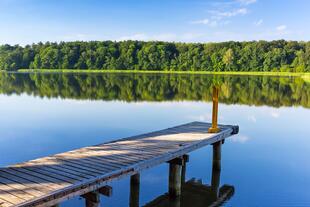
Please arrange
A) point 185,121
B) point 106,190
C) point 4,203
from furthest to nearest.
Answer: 1. point 185,121
2. point 106,190
3. point 4,203

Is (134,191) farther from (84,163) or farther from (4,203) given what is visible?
(4,203)

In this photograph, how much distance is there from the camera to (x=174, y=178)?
8.23m

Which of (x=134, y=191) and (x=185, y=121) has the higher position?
(x=185, y=121)

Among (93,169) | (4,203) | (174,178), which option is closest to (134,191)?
(174,178)

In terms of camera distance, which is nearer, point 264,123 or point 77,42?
point 264,123

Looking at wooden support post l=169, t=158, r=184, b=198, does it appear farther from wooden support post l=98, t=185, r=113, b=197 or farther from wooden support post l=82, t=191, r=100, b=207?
wooden support post l=82, t=191, r=100, b=207

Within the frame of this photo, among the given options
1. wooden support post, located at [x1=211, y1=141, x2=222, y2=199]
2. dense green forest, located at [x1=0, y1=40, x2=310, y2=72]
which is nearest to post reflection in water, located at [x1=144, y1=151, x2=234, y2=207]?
wooden support post, located at [x1=211, y1=141, x2=222, y2=199]

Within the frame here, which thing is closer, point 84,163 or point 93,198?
point 93,198

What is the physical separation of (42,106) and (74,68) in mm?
67064

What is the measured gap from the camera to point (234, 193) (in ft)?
29.9

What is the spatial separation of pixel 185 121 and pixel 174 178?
10.4 m

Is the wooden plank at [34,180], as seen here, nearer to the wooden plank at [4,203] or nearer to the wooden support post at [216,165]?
the wooden plank at [4,203]

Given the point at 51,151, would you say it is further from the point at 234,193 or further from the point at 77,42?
the point at 77,42

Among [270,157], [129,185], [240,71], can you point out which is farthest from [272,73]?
[129,185]
